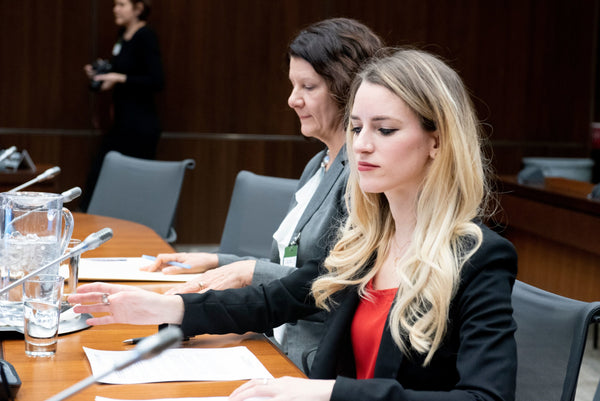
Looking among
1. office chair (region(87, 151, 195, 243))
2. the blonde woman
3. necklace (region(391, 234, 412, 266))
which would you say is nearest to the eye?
the blonde woman

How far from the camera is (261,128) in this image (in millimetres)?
6457

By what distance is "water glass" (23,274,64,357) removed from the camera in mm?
1529

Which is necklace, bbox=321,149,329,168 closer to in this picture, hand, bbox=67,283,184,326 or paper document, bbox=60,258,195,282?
paper document, bbox=60,258,195,282

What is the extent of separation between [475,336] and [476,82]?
5.65 m

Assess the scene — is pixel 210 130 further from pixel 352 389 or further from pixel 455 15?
pixel 352 389

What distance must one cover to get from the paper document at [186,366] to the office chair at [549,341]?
19.6 inches

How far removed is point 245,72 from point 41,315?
4.98m

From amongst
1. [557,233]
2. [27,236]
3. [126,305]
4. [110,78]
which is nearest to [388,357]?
[126,305]

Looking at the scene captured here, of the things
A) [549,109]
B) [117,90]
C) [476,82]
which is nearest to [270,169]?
[117,90]

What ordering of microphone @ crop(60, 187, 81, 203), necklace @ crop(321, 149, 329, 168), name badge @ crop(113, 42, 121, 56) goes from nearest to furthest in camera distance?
1. microphone @ crop(60, 187, 81, 203)
2. necklace @ crop(321, 149, 329, 168)
3. name badge @ crop(113, 42, 121, 56)

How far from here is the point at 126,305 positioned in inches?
62.9

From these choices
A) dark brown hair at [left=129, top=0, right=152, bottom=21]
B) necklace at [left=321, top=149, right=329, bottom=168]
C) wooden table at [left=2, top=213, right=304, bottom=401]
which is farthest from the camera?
dark brown hair at [left=129, top=0, right=152, bottom=21]

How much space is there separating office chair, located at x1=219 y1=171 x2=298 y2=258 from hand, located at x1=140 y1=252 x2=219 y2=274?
0.71m

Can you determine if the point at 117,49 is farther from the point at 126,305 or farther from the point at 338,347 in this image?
the point at 338,347
